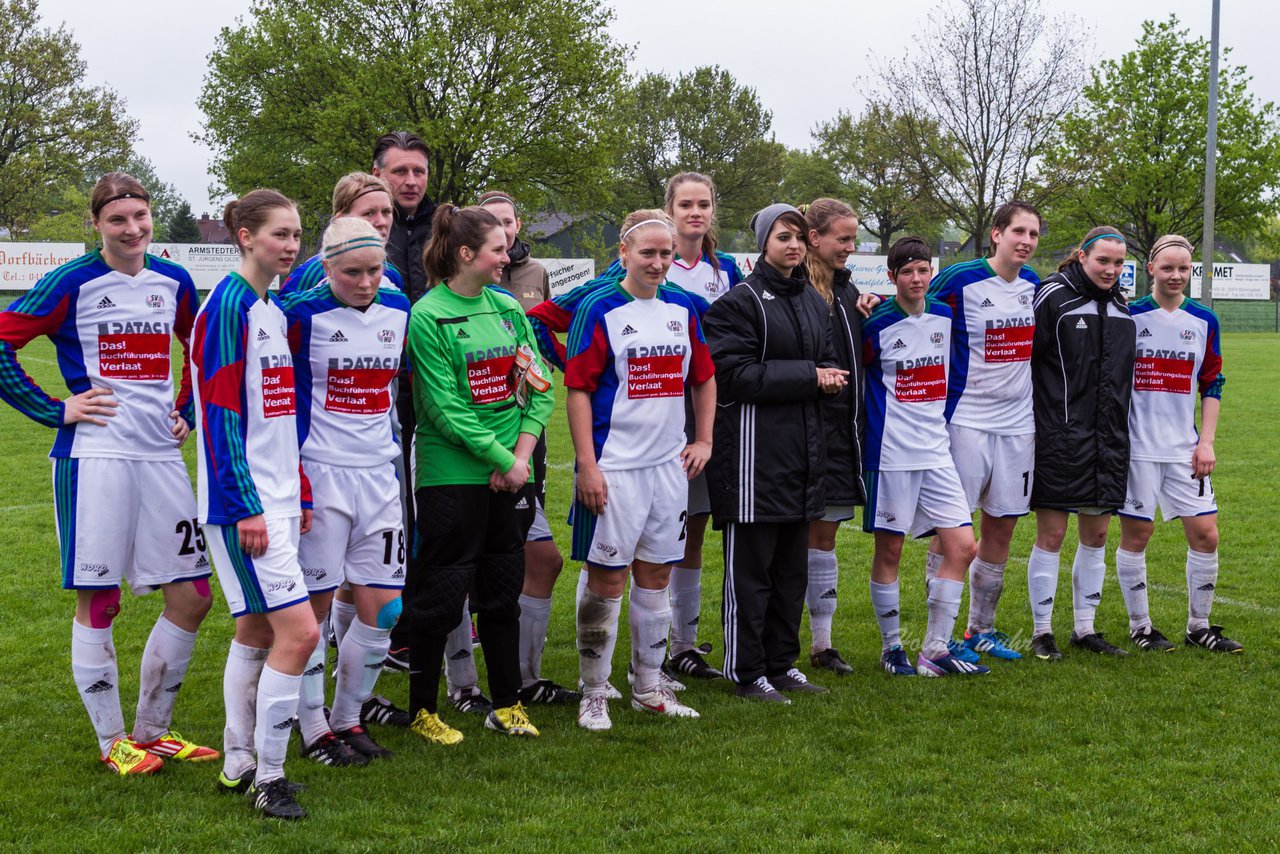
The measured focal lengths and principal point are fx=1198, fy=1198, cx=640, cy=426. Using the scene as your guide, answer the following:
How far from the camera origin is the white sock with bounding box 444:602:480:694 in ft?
16.9

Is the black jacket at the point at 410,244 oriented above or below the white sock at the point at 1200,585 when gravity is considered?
above

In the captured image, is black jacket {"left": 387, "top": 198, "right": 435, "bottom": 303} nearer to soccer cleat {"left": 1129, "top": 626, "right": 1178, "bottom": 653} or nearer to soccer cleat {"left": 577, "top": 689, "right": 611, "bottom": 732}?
soccer cleat {"left": 577, "top": 689, "right": 611, "bottom": 732}

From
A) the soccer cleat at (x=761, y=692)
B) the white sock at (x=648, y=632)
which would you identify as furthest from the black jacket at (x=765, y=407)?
the soccer cleat at (x=761, y=692)

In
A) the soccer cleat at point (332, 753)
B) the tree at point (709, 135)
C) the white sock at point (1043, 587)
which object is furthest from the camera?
the tree at point (709, 135)

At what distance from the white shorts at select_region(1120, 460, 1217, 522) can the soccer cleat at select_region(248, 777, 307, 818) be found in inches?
167

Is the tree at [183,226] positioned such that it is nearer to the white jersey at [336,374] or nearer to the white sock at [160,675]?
the white sock at [160,675]

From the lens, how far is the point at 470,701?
5176 millimetres

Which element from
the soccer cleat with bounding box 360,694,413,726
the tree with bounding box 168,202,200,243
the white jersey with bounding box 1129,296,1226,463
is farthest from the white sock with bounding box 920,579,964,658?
the tree with bounding box 168,202,200,243

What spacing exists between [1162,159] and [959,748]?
33470mm

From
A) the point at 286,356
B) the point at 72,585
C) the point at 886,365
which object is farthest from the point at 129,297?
the point at 886,365

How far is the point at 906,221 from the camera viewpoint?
64.8m

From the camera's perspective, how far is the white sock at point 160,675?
4.33 m

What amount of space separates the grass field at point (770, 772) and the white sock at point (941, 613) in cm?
26

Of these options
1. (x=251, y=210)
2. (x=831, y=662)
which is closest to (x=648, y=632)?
(x=831, y=662)
